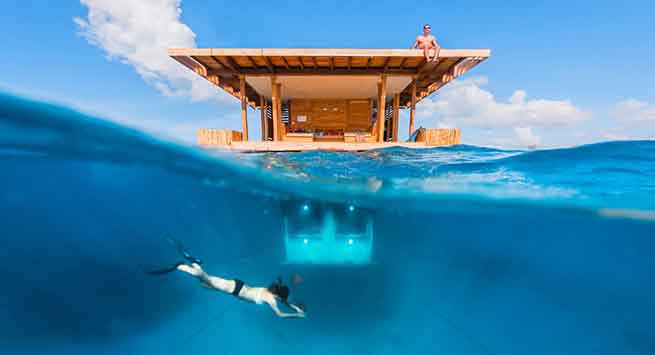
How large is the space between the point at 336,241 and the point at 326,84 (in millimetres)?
9363

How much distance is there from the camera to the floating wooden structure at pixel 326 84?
11.3m

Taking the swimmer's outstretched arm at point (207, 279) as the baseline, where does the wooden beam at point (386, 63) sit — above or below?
above

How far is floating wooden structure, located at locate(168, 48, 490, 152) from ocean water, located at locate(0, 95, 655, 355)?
211cm

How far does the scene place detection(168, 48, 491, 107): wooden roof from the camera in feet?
36.9

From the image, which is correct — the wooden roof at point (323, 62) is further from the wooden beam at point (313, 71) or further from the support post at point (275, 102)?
the support post at point (275, 102)

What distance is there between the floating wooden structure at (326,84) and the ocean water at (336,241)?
2.11 m

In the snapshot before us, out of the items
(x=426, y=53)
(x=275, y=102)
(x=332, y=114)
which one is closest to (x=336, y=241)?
(x=275, y=102)

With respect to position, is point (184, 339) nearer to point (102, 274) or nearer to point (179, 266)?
point (179, 266)

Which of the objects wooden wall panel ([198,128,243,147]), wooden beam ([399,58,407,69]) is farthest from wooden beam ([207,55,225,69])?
wooden beam ([399,58,407,69])

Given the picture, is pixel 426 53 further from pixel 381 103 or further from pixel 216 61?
pixel 216 61

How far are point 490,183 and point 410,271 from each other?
14.6 meters

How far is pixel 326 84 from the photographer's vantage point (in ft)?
51.0

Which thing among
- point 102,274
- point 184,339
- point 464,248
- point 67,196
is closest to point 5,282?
point 102,274

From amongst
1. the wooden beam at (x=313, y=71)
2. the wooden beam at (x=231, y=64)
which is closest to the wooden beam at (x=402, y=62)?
the wooden beam at (x=313, y=71)
